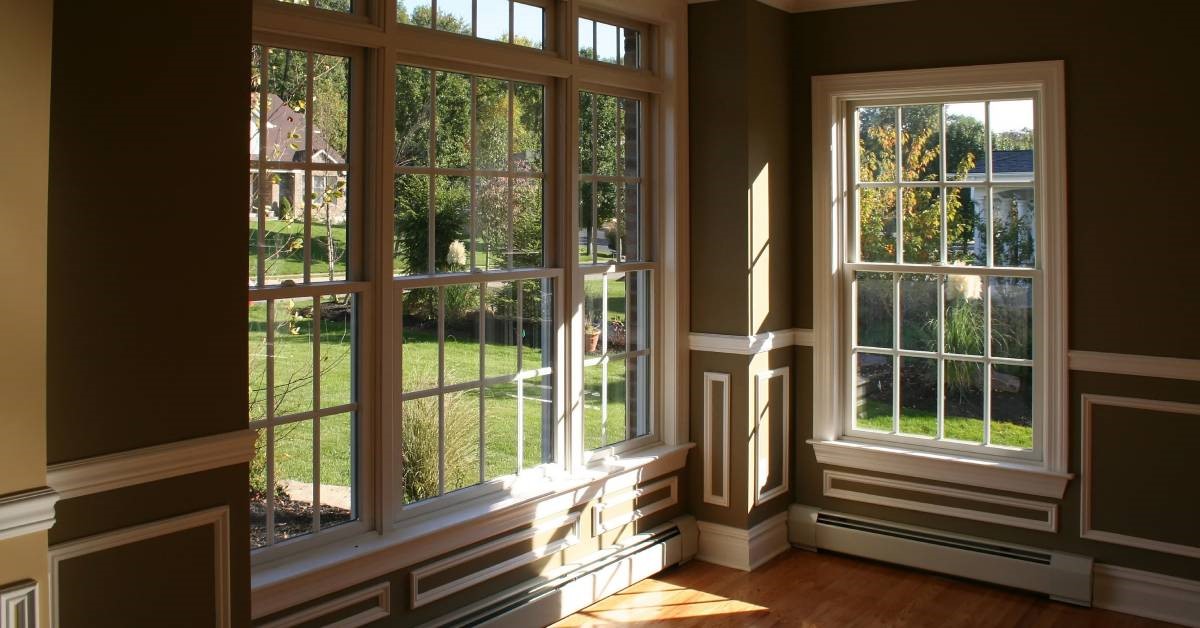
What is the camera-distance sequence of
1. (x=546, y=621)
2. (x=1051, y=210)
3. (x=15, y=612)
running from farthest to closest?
(x=1051, y=210), (x=546, y=621), (x=15, y=612)

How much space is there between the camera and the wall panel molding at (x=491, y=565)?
3615 millimetres

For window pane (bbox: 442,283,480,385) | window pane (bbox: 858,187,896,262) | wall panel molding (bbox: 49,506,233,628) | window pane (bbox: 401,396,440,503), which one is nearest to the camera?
wall panel molding (bbox: 49,506,233,628)

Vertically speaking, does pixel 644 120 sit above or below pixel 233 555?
above

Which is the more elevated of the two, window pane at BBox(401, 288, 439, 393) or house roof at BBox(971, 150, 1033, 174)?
house roof at BBox(971, 150, 1033, 174)

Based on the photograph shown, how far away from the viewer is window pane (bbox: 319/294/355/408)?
10.9ft

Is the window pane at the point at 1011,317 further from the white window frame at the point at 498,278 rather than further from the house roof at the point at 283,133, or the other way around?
the house roof at the point at 283,133

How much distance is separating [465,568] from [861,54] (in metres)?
3.08

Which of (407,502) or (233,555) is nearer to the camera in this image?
(233,555)

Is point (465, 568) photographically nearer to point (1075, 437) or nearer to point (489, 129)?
point (489, 129)

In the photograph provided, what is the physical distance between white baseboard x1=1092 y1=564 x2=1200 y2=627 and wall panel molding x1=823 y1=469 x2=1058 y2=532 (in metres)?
0.30

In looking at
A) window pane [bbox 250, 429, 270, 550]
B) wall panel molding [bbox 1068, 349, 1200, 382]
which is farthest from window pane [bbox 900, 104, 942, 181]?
window pane [bbox 250, 429, 270, 550]

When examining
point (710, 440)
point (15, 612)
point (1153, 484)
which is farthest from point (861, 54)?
point (15, 612)

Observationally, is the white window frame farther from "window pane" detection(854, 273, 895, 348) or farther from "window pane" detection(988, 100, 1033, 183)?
"window pane" detection(988, 100, 1033, 183)

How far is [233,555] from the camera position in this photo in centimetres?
266
